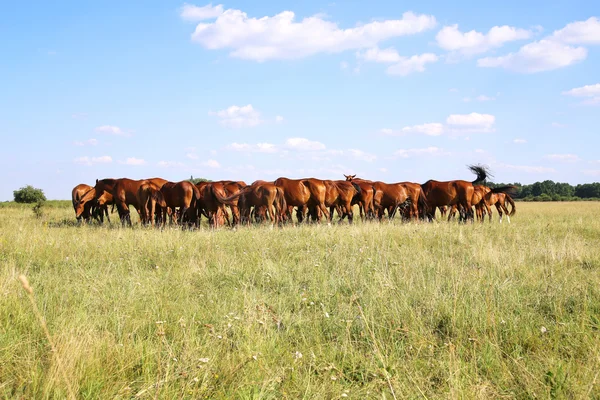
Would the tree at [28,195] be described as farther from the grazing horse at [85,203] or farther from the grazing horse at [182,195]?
the grazing horse at [182,195]

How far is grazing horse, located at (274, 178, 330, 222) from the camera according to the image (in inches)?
707

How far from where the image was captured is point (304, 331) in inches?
180

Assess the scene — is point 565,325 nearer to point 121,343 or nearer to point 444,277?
point 444,277

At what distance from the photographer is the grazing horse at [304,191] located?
17953 millimetres

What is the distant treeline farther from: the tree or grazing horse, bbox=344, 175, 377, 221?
the tree

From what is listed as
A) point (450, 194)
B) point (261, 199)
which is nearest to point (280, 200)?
point (261, 199)

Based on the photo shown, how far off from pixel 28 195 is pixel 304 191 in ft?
101

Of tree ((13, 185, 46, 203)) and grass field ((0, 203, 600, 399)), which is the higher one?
tree ((13, 185, 46, 203))

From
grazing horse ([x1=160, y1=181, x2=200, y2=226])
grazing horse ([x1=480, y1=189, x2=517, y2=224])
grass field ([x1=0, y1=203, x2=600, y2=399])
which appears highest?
grazing horse ([x1=160, y1=181, x2=200, y2=226])

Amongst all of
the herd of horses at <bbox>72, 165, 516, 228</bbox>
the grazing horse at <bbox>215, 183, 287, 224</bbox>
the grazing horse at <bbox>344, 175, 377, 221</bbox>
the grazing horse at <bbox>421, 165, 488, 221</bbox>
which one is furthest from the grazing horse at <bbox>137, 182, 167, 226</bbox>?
the grazing horse at <bbox>421, 165, 488, 221</bbox>

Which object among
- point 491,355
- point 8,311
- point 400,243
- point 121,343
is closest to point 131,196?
point 400,243

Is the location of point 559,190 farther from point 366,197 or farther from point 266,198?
point 266,198

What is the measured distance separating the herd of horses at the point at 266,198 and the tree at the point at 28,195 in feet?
69.6

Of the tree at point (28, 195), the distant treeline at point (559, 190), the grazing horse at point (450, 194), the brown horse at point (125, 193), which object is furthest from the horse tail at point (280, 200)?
the distant treeline at point (559, 190)
